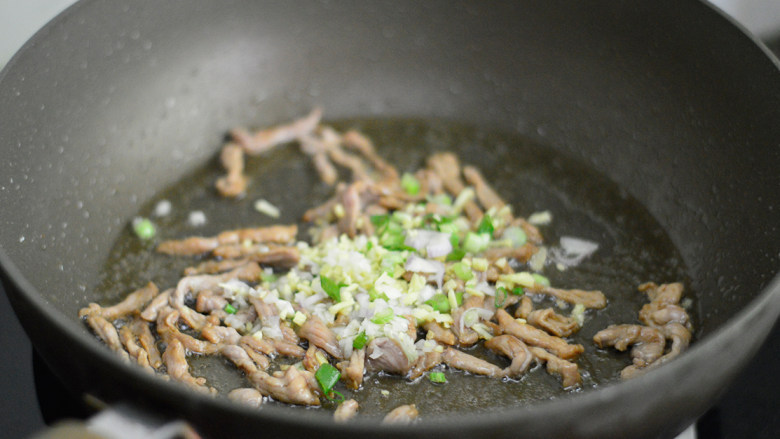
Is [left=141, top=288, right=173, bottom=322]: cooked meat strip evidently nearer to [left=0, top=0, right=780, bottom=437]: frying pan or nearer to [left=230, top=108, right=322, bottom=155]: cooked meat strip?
[left=0, top=0, right=780, bottom=437]: frying pan

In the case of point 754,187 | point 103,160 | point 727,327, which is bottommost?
point 103,160

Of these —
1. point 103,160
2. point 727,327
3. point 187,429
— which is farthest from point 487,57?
point 187,429

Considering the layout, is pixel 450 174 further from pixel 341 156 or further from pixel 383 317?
pixel 383 317

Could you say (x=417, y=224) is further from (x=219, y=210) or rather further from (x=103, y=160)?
(x=103, y=160)

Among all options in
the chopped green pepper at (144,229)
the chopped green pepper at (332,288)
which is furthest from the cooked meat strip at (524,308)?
the chopped green pepper at (144,229)

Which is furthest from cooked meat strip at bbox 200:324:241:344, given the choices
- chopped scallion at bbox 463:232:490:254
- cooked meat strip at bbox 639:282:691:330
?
cooked meat strip at bbox 639:282:691:330

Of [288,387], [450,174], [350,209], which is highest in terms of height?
[450,174]

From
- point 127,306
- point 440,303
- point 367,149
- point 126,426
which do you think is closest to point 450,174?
point 367,149
